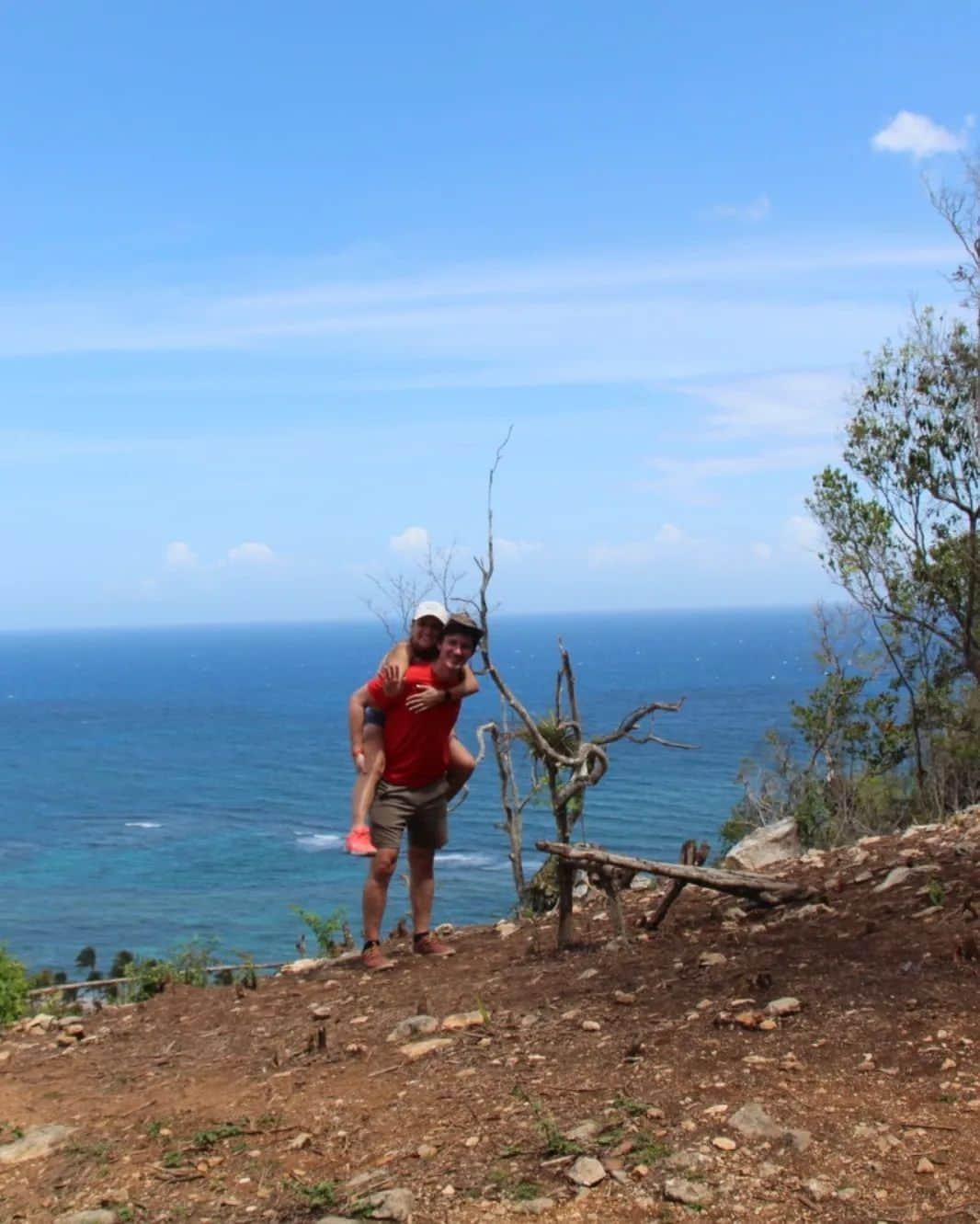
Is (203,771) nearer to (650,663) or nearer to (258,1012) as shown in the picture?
(258,1012)

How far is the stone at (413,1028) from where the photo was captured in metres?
5.98

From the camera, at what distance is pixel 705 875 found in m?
7.21

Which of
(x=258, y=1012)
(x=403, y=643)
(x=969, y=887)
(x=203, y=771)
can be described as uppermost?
(x=403, y=643)

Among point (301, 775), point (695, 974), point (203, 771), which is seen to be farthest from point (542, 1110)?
point (203, 771)

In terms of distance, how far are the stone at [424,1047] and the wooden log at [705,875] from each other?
1.38 m

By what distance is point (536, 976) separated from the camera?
22.2 feet

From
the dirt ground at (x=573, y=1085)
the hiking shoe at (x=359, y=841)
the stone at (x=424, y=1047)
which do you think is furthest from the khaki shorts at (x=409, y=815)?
the stone at (x=424, y=1047)

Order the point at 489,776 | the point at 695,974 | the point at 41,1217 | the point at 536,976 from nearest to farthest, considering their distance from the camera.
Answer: the point at 41,1217, the point at 695,974, the point at 536,976, the point at 489,776

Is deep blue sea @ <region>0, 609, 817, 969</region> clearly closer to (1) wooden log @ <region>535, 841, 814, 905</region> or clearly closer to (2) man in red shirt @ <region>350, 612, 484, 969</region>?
(1) wooden log @ <region>535, 841, 814, 905</region>

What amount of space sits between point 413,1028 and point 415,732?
1980 mm

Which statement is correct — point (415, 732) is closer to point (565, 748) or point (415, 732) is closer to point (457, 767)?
point (457, 767)

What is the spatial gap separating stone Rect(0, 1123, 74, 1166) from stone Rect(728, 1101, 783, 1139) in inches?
109

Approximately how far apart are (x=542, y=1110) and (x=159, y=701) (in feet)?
434

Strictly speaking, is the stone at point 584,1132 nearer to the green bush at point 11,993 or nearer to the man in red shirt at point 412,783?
the man in red shirt at point 412,783
